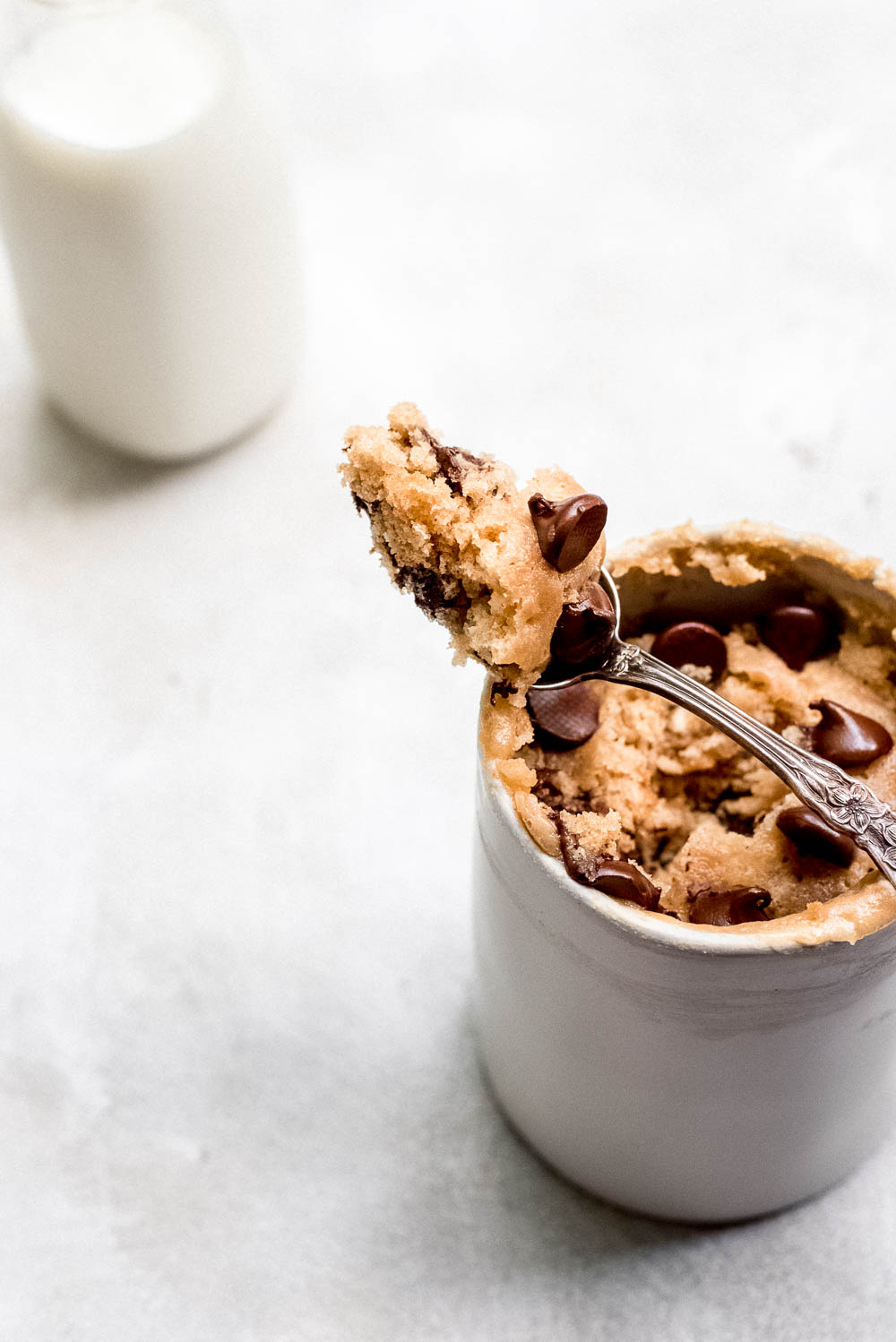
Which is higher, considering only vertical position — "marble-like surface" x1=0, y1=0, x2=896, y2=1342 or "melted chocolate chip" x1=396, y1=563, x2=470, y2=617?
"melted chocolate chip" x1=396, y1=563, x2=470, y2=617

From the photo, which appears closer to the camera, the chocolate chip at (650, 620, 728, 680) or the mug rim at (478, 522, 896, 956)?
the mug rim at (478, 522, 896, 956)

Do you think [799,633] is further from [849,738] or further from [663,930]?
[663,930]

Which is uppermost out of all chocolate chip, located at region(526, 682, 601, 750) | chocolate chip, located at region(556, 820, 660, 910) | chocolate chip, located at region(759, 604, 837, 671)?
chocolate chip, located at region(759, 604, 837, 671)

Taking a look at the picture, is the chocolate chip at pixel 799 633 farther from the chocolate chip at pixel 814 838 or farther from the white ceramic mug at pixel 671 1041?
the white ceramic mug at pixel 671 1041

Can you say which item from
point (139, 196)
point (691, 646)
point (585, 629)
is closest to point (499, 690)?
point (585, 629)

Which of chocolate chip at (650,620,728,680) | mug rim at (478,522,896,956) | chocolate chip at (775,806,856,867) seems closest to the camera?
mug rim at (478,522,896,956)

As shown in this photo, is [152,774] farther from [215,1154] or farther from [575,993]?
[575,993]

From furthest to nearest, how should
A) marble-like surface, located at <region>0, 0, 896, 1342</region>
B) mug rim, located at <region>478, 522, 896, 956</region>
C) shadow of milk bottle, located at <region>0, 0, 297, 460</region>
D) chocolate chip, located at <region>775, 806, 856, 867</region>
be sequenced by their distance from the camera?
shadow of milk bottle, located at <region>0, 0, 297, 460</region>
marble-like surface, located at <region>0, 0, 896, 1342</region>
chocolate chip, located at <region>775, 806, 856, 867</region>
mug rim, located at <region>478, 522, 896, 956</region>

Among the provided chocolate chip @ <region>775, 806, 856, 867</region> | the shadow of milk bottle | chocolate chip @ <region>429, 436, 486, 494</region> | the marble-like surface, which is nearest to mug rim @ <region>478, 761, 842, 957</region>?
chocolate chip @ <region>775, 806, 856, 867</region>

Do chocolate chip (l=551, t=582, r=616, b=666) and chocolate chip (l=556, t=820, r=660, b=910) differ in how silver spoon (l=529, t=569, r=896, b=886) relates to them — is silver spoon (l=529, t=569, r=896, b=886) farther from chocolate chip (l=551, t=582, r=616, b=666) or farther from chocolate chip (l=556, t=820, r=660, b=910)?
chocolate chip (l=556, t=820, r=660, b=910)
